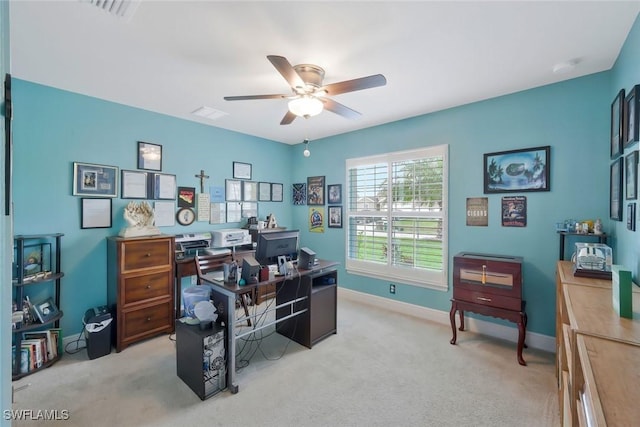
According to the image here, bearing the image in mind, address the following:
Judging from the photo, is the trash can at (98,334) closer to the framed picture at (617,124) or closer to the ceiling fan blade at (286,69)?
the ceiling fan blade at (286,69)

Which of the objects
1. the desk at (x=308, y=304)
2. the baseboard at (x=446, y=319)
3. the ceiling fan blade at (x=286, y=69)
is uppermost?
the ceiling fan blade at (x=286, y=69)

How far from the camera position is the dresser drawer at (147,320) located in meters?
2.87

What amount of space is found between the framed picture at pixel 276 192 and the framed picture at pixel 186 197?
1.40 meters

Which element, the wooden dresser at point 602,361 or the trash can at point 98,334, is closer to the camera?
the wooden dresser at point 602,361

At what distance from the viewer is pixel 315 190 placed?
4.88m

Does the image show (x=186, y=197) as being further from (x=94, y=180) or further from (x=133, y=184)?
(x=94, y=180)

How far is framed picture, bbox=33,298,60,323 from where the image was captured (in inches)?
99.1

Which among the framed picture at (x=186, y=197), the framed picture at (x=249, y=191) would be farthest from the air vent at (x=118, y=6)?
the framed picture at (x=249, y=191)

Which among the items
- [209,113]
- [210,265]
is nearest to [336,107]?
[209,113]

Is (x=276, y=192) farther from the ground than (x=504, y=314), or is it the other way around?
(x=276, y=192)

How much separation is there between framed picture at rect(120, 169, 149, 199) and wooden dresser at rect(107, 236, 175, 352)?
0.56 m

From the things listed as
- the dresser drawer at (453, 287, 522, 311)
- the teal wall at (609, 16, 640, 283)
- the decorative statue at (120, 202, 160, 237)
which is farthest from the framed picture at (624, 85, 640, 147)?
the decorative statue at (120, 202, 160, 237)

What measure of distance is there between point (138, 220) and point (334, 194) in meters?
2.78

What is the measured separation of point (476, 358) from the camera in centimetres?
264
